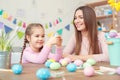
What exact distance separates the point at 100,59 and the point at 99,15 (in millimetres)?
2889

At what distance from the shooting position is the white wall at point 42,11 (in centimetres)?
334

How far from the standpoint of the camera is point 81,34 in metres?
1.87

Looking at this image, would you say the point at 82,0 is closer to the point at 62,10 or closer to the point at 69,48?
the point at 62,10

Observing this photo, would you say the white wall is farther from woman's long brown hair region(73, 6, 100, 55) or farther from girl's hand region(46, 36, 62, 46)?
girl's hand region(46, 36, 62, 46)

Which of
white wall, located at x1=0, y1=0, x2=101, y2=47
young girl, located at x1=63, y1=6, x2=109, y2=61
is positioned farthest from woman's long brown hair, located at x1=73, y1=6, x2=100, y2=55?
white wall, located at x1=0, y1=0, x2=101, y2=47

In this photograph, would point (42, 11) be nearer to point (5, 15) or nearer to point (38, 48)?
point (5, 15)

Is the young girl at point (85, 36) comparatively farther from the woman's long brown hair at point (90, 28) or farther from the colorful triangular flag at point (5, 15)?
the colorful triangular flag at point (5, 15)

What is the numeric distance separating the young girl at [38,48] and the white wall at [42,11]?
1653 mm

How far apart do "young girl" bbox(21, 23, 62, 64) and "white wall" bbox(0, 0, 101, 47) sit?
1.65 metres

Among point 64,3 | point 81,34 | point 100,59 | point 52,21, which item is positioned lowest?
point 100,59

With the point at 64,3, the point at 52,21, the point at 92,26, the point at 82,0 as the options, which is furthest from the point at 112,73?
the point at 82,0

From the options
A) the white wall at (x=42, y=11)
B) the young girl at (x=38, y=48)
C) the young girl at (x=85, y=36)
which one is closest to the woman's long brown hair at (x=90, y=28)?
the young girl at (x=85, y=36)

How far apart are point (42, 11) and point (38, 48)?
6.99 feet

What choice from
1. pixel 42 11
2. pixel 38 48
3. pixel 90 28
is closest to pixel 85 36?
pixel 90 28
